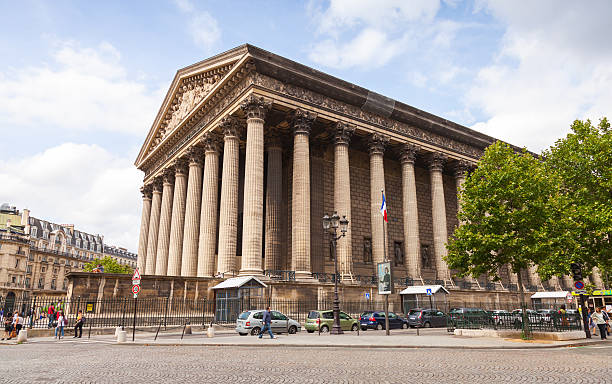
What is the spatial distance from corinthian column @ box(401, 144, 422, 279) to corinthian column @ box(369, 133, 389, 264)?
2167 mm

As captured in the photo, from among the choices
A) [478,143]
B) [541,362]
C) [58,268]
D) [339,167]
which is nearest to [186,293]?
[339,167]

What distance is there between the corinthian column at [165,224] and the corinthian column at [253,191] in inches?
520

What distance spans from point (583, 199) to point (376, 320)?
15.1 m

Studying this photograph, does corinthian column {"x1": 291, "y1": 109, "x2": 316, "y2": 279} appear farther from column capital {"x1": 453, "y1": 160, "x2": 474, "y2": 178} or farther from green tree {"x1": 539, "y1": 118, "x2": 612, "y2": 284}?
column capital {"x1": 453, "y1": 160, "x2": 474, "y2": 178}

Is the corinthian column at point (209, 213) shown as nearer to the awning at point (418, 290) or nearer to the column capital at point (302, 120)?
the column capital at point (302, 120)

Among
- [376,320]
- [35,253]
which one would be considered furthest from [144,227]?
[35,253]

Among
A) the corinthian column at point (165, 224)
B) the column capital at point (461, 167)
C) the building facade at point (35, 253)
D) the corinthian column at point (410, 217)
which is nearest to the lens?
the corinthian column at point (410, 217)

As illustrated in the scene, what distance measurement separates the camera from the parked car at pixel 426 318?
96.5 ft

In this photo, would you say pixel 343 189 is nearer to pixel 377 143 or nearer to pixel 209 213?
pixel 377 143

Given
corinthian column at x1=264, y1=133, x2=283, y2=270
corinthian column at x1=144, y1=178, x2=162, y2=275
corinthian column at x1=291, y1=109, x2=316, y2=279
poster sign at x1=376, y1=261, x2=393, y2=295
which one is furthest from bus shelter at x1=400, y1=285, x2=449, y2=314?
corinthian column at x1=144, y1=178, x2=162, y2=275

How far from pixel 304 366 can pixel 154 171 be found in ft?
127

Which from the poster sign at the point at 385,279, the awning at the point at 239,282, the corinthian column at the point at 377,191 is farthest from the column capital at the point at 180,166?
the poster sign at the point at 385,279

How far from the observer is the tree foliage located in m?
21.9

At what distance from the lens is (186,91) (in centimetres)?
3962
